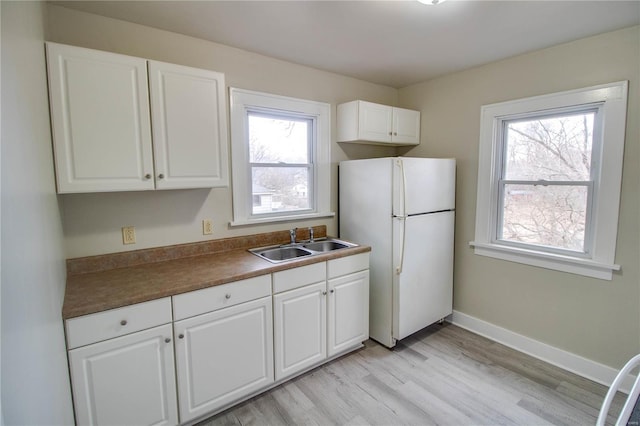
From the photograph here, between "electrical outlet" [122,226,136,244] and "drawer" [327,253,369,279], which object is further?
"drawer" [327,253,369,279]

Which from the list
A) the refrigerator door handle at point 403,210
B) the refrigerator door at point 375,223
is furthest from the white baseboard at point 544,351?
the refrigerator door handle at point 403,210

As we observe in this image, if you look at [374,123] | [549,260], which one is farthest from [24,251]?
[549,260]

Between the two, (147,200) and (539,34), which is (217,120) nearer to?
(147,200)

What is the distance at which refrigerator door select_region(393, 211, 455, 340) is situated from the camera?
2.70 m

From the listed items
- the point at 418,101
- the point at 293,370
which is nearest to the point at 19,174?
the point at 293,370

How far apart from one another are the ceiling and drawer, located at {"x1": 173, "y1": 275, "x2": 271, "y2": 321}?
1636mm

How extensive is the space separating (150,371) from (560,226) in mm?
3013

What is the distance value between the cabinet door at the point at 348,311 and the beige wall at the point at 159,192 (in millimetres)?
744

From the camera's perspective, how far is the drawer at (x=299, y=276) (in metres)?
2.17

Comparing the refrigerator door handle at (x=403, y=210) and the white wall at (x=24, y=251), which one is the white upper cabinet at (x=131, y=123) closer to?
the white wall at (x=24, y=251)

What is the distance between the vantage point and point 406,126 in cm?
333

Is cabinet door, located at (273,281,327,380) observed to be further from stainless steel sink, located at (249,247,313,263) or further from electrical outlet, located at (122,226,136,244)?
electrical outlet, located at (122,226,136,244)

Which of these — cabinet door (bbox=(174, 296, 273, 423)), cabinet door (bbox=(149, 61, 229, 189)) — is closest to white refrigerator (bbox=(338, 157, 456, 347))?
cabinet door (bbox=(174, 296, 273, 423))

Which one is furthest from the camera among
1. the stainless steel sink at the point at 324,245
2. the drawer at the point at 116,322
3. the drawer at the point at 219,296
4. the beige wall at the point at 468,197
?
the stainless steel sink at the point at 324,245
